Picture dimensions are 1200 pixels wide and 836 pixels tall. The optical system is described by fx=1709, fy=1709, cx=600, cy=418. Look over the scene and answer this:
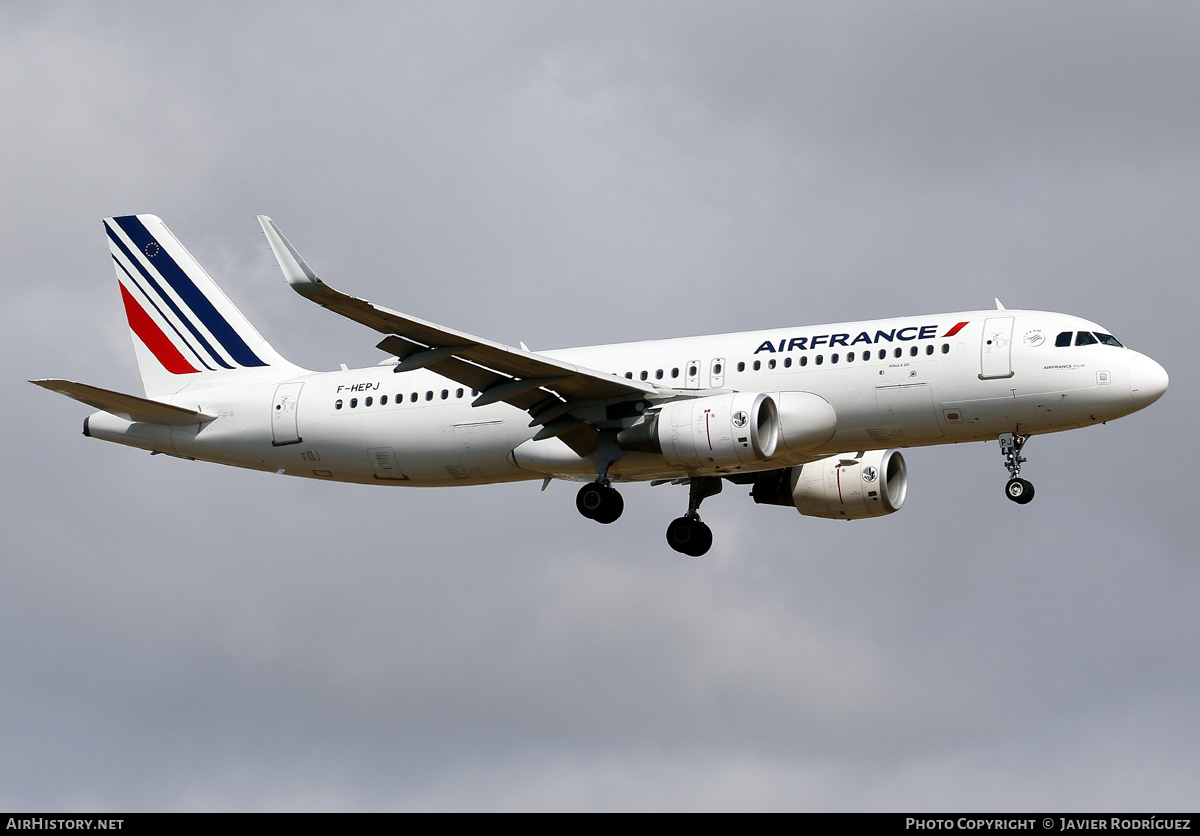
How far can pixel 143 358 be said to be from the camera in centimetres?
5266

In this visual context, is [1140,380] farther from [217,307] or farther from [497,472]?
[217,307]

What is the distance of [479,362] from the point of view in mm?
42281

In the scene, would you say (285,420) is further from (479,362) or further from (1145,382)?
(1145,382)

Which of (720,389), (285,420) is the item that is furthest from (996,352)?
(285,420)

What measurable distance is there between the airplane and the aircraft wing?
0.06 m

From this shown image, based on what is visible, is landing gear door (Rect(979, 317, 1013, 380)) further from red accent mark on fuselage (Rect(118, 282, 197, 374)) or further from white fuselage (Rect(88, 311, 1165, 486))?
red accent mark on fuselage (Rect(118, 282, 197, 374))

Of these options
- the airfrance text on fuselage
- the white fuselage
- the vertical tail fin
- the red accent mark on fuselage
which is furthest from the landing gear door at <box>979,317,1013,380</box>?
the red accent mark on fuselage

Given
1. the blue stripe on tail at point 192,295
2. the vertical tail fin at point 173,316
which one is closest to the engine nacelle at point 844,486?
the vertical tail fin at point 173,316

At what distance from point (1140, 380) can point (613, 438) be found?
13.0 metres

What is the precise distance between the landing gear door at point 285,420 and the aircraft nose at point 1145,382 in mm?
22521

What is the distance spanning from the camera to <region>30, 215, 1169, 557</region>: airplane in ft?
135
